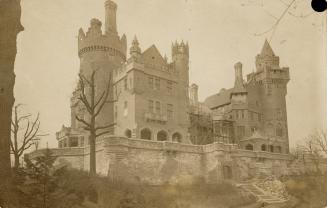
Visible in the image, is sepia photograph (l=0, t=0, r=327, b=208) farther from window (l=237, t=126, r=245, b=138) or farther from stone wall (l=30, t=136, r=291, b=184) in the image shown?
window (l=237, t=126, r=245, b=138)

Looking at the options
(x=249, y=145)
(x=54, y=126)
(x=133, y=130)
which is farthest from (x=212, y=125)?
(x=54, y=126)

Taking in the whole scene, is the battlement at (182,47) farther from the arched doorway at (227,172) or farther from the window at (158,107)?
the window at (158,107)

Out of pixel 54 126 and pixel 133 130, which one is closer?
pixel 54 126

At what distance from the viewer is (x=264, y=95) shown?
20.7 m

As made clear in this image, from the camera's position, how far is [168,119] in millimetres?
15258

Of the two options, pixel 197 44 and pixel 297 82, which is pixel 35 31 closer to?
pixel 197 44

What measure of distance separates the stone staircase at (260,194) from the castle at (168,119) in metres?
1.13

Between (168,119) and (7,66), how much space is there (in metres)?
10.2

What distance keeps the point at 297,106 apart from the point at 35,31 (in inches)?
227

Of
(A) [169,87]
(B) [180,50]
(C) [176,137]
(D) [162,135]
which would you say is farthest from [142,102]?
(B) [180,50]

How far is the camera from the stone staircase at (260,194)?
8828 millimetres

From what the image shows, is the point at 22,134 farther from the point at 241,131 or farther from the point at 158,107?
the point at 241,131

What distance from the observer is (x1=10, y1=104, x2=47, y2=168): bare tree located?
646 cm

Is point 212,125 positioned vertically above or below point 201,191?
above
